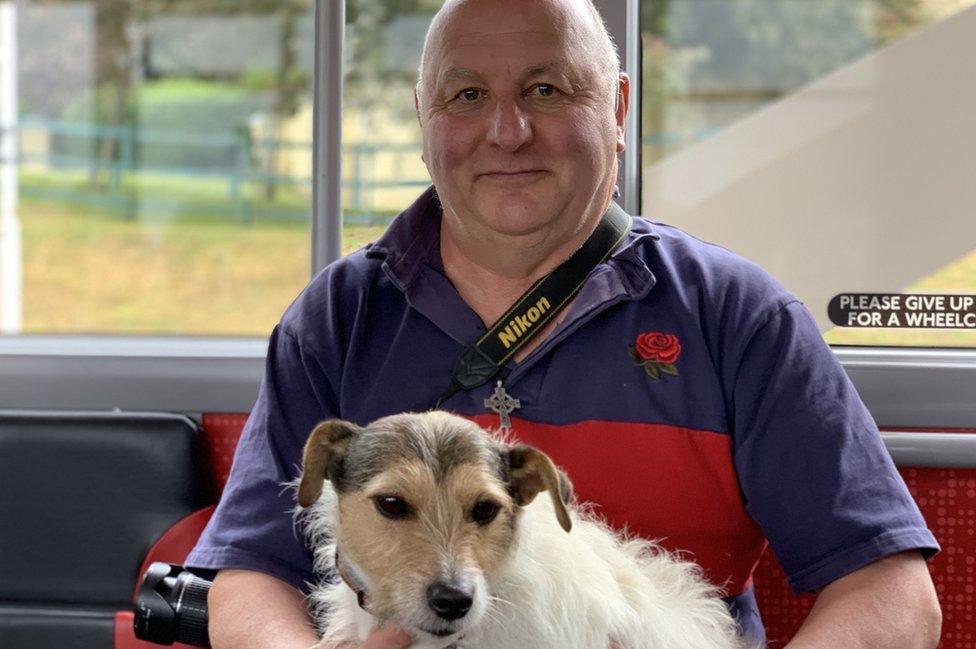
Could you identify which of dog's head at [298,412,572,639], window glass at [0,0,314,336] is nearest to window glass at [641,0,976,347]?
dog's head at [298,412,572,639]

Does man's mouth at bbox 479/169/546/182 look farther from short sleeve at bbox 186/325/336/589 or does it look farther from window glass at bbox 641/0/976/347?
window glass at bbox 641/0/976/347

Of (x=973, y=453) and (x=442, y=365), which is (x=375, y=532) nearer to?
(x=442, y=365)

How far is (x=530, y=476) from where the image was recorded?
146cm

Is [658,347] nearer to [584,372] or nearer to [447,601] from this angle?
[584,372]

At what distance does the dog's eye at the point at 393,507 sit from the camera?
1.37 meters

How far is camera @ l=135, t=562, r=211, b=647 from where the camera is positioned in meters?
1.97

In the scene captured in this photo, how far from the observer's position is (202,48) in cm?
1139

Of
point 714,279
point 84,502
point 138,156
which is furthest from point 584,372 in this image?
point 138,156

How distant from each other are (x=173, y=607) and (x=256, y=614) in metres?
0.22

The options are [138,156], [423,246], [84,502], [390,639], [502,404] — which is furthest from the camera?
[138,156]

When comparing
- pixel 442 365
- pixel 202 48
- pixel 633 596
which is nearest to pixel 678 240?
pixel 442 365

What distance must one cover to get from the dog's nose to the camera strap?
55 centimetres

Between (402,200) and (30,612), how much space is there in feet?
3.83

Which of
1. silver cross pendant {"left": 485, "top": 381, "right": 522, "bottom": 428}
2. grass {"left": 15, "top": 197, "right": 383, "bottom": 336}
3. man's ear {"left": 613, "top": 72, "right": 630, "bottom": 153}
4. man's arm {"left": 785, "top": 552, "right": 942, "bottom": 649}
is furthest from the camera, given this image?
grass {"left": 15, "top": 197, "right": 383, "bottom": 336}
